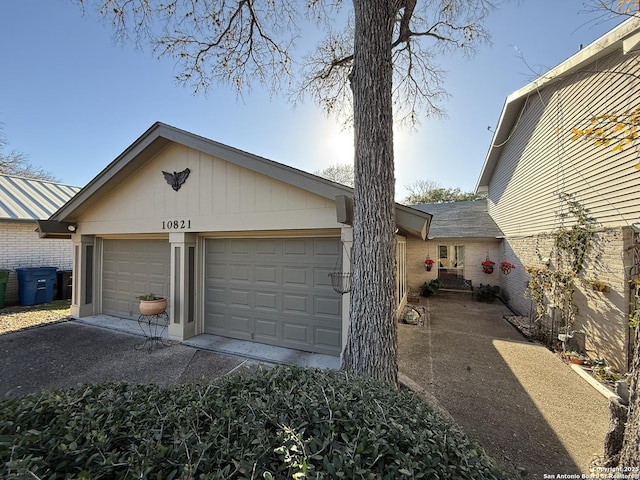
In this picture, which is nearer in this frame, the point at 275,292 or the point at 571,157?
the point at 275,292

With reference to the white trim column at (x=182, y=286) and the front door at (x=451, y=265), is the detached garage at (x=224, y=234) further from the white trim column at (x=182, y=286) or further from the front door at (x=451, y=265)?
the front door at (x=451, y=265)

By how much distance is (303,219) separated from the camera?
5.03 m

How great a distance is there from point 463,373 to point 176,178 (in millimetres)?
7070

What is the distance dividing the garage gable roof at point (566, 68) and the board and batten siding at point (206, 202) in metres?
4.25

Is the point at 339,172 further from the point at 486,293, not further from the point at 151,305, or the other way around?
the point at 151,305

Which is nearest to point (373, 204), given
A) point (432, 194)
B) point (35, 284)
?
point (35, 284)

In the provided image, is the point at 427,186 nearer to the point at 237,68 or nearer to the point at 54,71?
the point at 237,68

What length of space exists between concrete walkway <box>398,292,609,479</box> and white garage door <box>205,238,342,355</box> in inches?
70.4

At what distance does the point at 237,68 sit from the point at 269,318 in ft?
17.6

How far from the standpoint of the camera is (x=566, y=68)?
6418 mm

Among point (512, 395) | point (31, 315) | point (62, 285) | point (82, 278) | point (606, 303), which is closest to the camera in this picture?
point (512, 395)

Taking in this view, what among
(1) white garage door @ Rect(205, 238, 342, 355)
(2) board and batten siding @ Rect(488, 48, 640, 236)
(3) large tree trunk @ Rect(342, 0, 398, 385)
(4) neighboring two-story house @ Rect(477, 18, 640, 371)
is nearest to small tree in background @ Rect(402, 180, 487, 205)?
(2) board and batten siding @ Rect(488, 48, 640, 236)

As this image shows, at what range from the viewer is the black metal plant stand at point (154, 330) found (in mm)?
5910

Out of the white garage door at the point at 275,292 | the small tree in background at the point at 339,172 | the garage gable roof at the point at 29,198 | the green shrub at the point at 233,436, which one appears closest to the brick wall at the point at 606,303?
the white garage door at the point at 275,292
